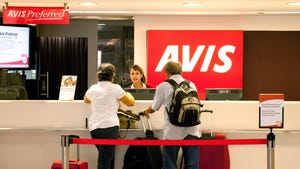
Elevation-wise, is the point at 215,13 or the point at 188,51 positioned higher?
the point at 215,13

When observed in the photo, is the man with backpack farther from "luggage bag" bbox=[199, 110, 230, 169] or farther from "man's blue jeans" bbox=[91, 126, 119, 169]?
"luggage bag" bbox=[199, 110, 230, 169]

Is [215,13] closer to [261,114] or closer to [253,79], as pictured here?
[253,79]

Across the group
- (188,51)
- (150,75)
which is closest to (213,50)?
(188,51)

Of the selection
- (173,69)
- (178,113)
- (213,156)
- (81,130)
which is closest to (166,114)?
(178,113)

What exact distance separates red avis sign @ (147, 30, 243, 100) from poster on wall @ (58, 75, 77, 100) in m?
2.85

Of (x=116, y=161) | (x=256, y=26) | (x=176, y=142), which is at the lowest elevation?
(x=116, y=161)

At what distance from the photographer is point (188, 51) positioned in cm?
846

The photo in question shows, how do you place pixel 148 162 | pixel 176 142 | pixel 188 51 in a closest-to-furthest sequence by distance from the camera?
pixel 176 142
pixel 148 162
pixel 188 51

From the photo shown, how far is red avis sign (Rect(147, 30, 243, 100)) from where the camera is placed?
845 cm

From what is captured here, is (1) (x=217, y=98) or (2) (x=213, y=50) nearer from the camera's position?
(1) (x=217, y=98)

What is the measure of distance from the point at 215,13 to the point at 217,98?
9.24 feet

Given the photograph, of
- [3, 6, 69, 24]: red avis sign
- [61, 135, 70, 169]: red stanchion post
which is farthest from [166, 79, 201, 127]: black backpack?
[3, 6, 69, 24]: red avis sign

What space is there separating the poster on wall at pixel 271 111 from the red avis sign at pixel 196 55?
3843 millimetres

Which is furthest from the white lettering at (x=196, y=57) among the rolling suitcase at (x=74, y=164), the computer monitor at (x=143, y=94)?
the rolling suitcase at (x=74, y=164)
